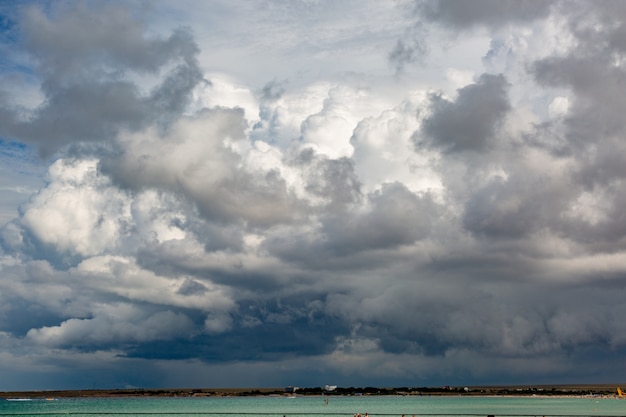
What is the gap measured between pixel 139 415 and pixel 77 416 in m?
19.9

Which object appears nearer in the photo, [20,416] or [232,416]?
[20,416]

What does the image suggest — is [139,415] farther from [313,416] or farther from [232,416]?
[313,416]

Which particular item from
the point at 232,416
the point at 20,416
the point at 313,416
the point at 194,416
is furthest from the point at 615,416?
the point at 20,416

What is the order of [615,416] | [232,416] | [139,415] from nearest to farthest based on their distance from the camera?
1. [615,416]
2. [139,415]
3. [232,416]

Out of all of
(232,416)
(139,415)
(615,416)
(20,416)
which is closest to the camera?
(20,416)

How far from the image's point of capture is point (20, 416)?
132 metres

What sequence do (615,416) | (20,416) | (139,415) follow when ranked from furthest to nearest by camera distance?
(139,415), (615,416), (20,416)

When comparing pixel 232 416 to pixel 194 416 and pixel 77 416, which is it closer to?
pixel 194 416

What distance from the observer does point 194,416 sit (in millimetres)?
188375

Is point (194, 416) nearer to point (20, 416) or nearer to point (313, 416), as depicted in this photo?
point (313, 416)

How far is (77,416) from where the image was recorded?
17912 centimetres

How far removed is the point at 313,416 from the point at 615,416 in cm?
6902

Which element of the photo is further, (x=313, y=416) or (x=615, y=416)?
(x=313, y=416)

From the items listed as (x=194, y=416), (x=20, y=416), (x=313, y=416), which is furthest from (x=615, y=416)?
(x=20, y=416)
